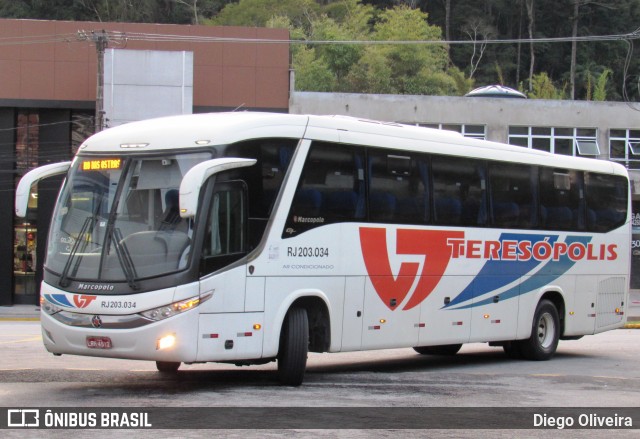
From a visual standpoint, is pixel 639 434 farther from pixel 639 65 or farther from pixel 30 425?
pixel 639 65

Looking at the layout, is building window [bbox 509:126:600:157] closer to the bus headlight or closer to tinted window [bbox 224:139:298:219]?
tinted window [bbox 224:139:298:219]

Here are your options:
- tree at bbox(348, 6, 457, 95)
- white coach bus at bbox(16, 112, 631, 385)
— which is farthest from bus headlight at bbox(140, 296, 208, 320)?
tree at bbox(348, 6, 457, 95)

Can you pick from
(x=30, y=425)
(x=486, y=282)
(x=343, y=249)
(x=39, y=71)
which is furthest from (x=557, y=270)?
(x=39, y=71)

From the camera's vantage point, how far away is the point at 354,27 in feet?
263

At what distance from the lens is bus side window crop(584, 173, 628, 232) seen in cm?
1928

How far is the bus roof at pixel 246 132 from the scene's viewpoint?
40.4 ft

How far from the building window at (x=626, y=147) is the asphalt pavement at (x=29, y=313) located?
6.46m

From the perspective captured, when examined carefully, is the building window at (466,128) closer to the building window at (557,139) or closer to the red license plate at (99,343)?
the building window at (557,139)

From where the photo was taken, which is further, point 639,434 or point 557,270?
point 557,270

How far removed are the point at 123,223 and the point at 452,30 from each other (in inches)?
3124

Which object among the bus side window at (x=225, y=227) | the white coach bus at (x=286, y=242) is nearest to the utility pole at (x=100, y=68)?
the white coach bus at (x=286, y=242)

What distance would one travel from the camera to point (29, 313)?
3806 centimetres

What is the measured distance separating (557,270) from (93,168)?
30.7ft

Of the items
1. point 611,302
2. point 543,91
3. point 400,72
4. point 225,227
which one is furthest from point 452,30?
point 225,227
